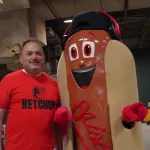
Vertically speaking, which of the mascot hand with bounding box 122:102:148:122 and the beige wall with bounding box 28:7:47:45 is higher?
the beige wall with bounding box 28:7:47:45

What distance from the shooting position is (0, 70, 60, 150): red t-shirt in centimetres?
170

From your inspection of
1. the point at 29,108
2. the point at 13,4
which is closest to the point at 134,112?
the point at 29,108

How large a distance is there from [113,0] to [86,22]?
3.06 m

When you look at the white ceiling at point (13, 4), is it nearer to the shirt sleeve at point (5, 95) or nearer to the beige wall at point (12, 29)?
the beige wall at point (12, 29)

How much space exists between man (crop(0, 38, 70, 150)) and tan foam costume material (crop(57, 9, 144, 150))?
0.48 feet

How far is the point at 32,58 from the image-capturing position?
5.94 ft

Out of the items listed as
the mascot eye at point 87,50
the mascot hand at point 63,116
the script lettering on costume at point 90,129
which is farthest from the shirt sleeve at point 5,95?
the mascot eye at point 87,50

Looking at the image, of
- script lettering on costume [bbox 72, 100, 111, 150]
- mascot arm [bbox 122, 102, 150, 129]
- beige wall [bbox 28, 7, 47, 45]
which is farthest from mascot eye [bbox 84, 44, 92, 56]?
beige wall [bbox 28, 7, 47, 45]

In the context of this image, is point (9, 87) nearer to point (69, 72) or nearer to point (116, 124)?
point (69, 72)

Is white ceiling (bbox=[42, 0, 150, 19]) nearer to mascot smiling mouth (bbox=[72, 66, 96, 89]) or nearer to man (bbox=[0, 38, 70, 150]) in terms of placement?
man (bbox=[0, 38, 70, 150])

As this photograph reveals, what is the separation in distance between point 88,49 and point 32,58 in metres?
0.39

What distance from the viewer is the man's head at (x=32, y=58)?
71.5 inches

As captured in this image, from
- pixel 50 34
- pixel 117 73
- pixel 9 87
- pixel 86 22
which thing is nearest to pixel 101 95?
pixel 117 73

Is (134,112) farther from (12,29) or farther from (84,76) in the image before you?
(12,29)
